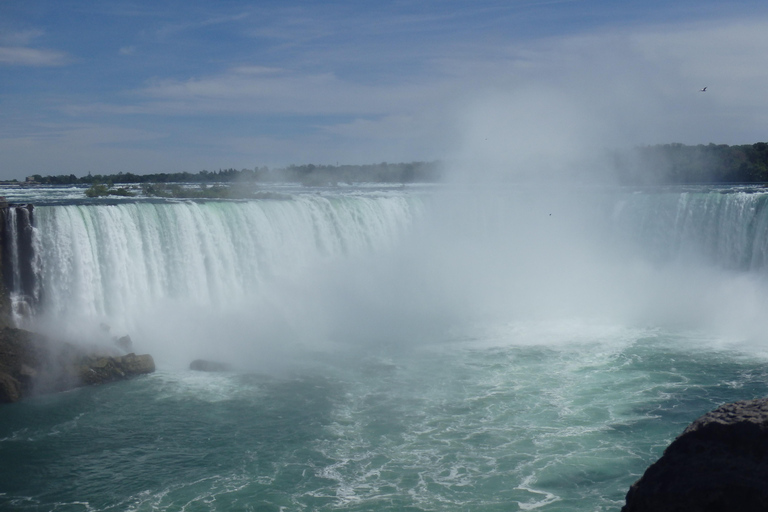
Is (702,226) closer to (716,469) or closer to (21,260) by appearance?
(21,260)

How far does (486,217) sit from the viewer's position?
25.6 meters

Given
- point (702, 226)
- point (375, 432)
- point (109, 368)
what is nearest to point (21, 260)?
point (109, 368)

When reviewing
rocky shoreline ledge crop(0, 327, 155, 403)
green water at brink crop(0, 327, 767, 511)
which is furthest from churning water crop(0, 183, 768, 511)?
rocky shoreline ledge crop(0, 327, 155, 403)

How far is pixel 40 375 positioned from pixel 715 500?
11.5 metres

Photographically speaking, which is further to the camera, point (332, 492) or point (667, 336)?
point (667, 336)

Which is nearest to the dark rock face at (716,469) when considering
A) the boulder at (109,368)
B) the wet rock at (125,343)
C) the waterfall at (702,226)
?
the boulder at (109,368)

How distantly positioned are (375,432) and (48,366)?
6.34 m

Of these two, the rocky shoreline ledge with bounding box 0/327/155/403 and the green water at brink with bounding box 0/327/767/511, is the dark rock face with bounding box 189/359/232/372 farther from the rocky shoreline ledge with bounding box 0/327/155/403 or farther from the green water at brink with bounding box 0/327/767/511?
the rocky shoreline ledge with bounding box 0/327/155/403

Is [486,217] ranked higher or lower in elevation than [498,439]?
higher

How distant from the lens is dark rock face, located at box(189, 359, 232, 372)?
43.3 ft

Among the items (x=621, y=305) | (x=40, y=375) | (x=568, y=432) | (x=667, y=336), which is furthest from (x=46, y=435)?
(x=621, y=305)

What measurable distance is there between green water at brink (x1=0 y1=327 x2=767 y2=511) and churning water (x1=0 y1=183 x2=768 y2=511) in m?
0.04

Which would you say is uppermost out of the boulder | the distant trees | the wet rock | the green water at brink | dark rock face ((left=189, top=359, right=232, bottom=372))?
the distant trees

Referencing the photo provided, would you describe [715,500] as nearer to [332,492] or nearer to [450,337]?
[332,492]
